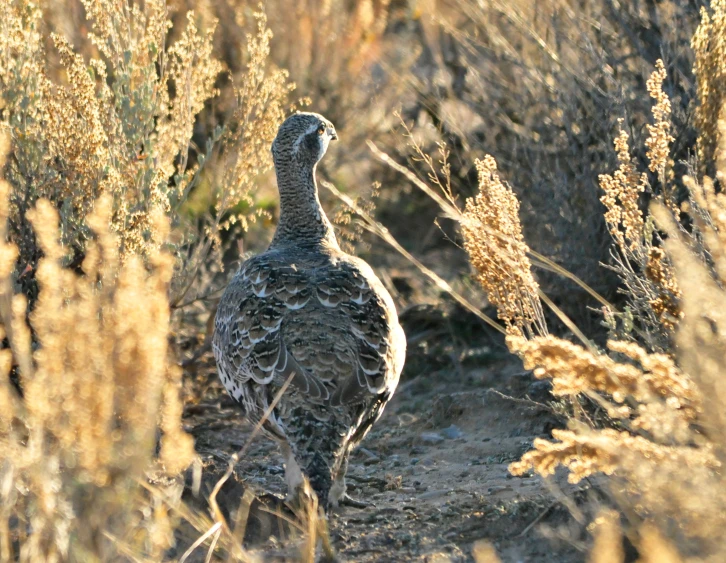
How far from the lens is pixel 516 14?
631 cm

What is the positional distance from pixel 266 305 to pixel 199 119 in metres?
3.45

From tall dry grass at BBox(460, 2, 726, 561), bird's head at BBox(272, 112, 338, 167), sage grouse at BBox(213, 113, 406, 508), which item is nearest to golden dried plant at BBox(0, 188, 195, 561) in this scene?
tall dry grass at BBox(460, 2, 726, 561)

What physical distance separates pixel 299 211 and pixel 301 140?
0.38 metres

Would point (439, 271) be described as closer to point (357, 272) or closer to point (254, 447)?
point (254, 447)

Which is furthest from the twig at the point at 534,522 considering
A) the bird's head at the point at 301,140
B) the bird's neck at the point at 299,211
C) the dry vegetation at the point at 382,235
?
the bird's head at the point at 301,140

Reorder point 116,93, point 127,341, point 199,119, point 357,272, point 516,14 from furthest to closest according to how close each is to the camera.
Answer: point 199,119 → point 516,14 → point 116,93 → point 357,272 → point 127,341

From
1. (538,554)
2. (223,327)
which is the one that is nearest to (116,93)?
(223,327)

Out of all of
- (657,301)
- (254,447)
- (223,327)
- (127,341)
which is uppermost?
(127,341)

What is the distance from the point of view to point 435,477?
480 centimetres

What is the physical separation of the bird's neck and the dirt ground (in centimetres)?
106

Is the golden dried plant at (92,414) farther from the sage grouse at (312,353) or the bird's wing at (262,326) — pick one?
the bird's wing at (262,326)

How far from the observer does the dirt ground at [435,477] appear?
3771 mm

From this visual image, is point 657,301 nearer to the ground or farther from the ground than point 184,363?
farther from the ground

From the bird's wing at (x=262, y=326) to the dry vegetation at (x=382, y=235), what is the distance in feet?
1.10
